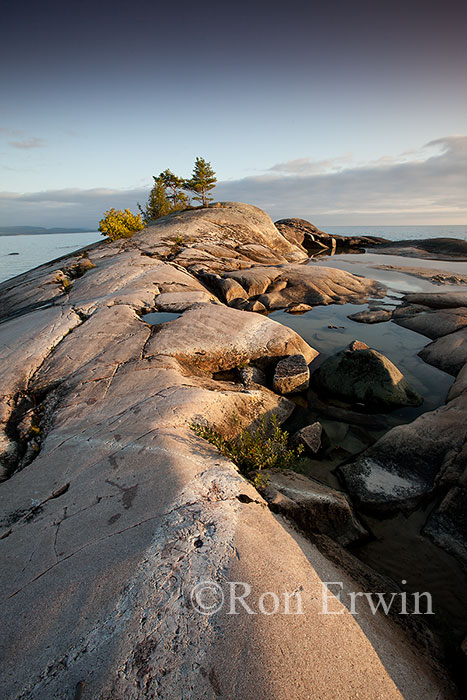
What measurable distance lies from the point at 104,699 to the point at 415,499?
5642 mm

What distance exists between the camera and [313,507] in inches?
187

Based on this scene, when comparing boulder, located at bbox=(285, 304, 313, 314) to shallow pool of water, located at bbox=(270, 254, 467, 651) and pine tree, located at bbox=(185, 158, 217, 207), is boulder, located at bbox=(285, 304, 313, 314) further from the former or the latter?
pine tree, located at bbox=(185, 158, 217, 207)

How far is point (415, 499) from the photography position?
570cm

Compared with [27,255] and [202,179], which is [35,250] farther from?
[202,179]

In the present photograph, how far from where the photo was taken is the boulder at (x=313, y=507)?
4453 millimetres

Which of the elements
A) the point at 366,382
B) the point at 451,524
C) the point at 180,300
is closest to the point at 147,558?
the point at 451,524

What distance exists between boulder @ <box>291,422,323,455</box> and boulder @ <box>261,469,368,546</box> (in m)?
1.57

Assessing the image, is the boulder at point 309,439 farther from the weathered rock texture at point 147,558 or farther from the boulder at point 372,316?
the boulder at point 372,316

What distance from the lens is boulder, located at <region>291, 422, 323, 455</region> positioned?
6994 mm

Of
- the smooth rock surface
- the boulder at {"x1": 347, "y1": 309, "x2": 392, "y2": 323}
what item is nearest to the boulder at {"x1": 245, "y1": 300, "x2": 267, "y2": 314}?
the smooth rock surface

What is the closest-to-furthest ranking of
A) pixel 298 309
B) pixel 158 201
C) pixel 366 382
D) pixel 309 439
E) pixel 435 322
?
pixel 309 439
pixel 366 382
pixel 435 322
pixel 298 309
pixel 158 201

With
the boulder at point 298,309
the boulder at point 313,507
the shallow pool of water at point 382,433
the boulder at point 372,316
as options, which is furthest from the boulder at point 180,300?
the boulder at point 372,316

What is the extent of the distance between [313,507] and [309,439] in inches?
95.2

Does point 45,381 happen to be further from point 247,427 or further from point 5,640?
point 5,640
